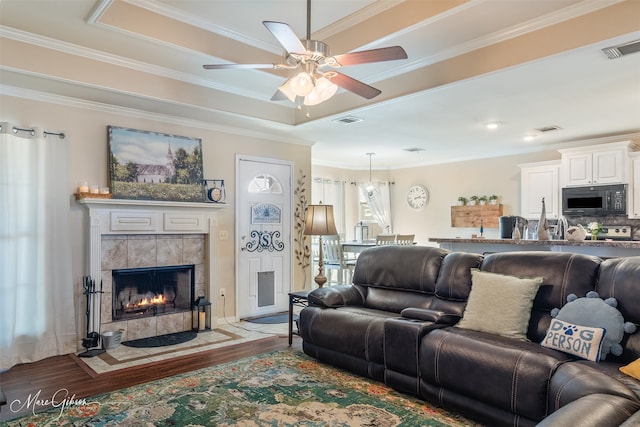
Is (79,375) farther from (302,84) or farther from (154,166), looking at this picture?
(302,84)

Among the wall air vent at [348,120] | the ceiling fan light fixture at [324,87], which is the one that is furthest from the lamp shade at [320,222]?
the ceiling fan light fixture at [324,87]

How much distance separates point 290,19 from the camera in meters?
3.41

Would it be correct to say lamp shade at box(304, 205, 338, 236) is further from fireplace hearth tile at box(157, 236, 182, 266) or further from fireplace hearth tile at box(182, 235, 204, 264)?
fireplace hearth tile at box(157, 236, 182, 266)

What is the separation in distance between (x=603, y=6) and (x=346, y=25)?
6.15 feet

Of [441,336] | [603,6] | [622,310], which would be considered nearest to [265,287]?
[441,336]

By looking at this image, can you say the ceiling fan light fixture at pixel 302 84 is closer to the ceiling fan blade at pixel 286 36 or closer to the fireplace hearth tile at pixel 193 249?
the ceiling fan blade at pixel 286 36

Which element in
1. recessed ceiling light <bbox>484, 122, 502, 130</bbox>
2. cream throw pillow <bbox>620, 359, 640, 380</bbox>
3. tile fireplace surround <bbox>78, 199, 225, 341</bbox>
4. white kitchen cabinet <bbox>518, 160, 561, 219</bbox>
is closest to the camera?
cream throw pillow <bbox>620, 359, 640, 380</bbox>

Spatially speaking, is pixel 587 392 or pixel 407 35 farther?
pixel 407 35

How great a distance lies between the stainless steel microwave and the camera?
Answer: 19.2ft

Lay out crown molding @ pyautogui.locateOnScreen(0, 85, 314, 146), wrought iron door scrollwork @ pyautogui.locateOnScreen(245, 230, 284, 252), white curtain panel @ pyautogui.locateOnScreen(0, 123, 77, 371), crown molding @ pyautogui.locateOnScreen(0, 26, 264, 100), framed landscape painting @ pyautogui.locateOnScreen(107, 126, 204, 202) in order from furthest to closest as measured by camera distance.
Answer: wrought iron door scrollwork @ pyautogui.locateOnScreen(245, 230, 284, 252)
framed landscape painting @ pyautogui.locateOnScreen(107, 126, 204, 202)
crown molding @ pyautogui.locateOnScreen(0, 85, 314, 146)
white curtain panel @ pyautogui.locateOnScreen(0, 123, 77, 371)
crown molding @ pyautogui.locateOnScreen(0, 26, 264, 100)

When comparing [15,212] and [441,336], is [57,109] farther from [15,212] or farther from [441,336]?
[441,336]

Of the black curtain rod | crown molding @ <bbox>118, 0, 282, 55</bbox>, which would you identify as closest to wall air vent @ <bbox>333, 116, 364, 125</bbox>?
crown molding @ <bbox>118, 0, 282, 55</bbox>

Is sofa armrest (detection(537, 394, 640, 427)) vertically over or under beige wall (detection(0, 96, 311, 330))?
under

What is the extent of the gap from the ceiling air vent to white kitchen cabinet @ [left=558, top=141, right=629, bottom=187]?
335 cm
